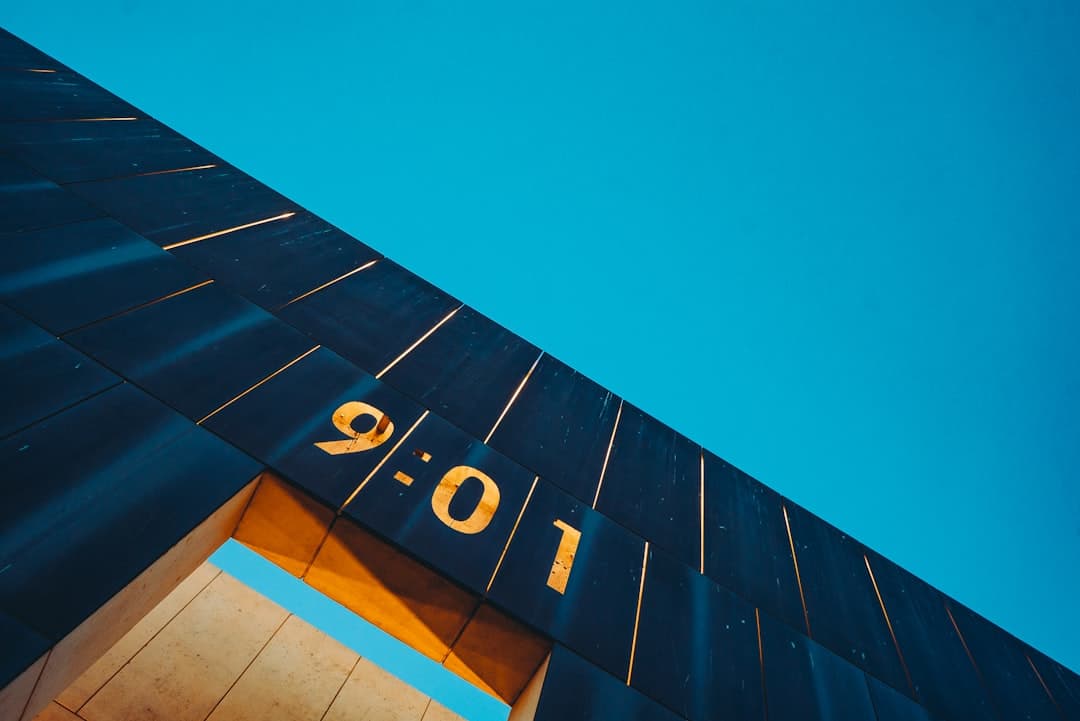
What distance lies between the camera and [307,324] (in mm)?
7039

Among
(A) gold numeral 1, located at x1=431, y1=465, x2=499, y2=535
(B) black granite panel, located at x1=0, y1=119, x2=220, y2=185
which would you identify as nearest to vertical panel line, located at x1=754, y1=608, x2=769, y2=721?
(A) gold numeral 1, located at x1=431, y1=465, x2=499, y2=535

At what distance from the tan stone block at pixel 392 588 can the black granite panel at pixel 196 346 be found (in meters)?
1.66

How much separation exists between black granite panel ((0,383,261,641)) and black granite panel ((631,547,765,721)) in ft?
12.6

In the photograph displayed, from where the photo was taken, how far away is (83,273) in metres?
5.96

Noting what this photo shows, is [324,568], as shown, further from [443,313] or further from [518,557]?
[443,313]

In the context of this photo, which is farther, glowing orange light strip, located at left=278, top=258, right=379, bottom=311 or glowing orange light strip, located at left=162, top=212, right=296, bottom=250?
glowing orange light strip, located at left=278, top=258, right=379, bottom=311

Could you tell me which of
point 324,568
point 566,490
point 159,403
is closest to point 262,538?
point 324,568

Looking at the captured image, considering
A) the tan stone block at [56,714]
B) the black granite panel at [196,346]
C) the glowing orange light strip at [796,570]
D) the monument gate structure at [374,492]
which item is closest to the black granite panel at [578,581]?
the monument gate structure at [374,492]

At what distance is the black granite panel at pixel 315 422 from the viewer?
5297 mm

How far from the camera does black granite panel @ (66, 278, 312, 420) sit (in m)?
5.33

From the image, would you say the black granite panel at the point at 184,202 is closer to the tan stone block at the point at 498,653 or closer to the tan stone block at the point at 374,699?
the tan stone block at the point at 498,653

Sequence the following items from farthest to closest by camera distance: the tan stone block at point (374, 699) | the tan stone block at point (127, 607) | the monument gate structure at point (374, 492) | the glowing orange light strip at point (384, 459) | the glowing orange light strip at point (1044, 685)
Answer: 1. the tan stone block at point (374, 699)
2. the glowing orange light strip at point (1044, 685)
3. the glowing orange light strip at point (384, 459)
4. the monument gate structure at point (374, 492)
5. the tan stone block at point (127, 607)

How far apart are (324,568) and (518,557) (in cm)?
172

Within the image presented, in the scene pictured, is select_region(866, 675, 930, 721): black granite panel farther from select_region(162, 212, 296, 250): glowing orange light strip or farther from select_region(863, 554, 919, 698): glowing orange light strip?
select_region(162, 212, 296, 250): glowing orange light strip
